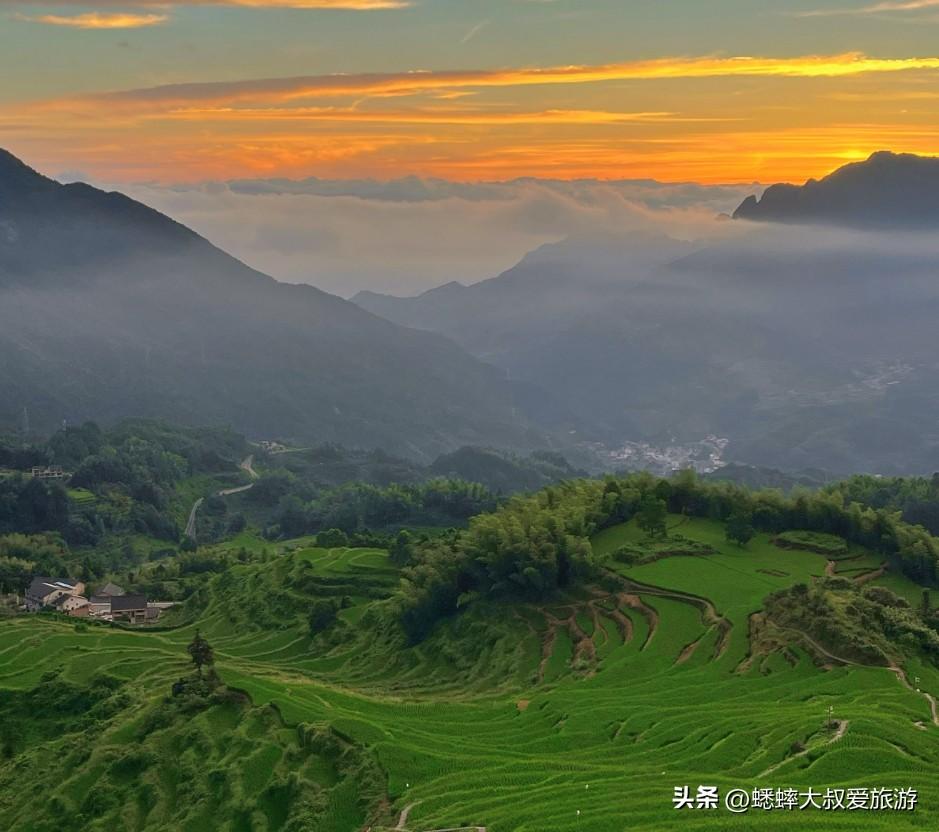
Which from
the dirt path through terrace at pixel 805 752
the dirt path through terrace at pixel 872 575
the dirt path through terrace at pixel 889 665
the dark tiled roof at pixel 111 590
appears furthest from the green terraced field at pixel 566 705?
the dark tiled roof at pixel 111 590

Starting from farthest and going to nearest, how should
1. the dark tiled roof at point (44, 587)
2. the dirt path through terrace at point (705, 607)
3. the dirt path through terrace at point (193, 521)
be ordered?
the dirt path through terrace at point (193, 521) < the dark tiled roof at point (44, 587) < the dirt path through terrace at point (705, 607)

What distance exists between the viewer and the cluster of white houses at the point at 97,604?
73.6 metres

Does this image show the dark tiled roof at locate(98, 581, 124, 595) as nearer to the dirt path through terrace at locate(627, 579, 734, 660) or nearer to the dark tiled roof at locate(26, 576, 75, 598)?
the dark tiled roof at locate(26, 576, 75, 598)

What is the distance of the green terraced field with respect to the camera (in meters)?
28.1

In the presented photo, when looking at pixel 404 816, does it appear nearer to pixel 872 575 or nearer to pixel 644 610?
pixel 644 610

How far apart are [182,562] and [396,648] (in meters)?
40.3

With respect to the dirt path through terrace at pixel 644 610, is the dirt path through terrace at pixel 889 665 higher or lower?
higher

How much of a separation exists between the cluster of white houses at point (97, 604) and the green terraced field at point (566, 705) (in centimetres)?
1048

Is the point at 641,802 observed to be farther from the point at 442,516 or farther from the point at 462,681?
the point at 442,516

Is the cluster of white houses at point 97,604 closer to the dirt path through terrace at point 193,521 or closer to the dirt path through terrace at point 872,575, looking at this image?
the dirt path through terrace at point 193,521

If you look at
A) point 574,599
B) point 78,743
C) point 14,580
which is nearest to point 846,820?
point 78,743

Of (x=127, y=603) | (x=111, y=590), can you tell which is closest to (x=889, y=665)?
(x=127, y=603)

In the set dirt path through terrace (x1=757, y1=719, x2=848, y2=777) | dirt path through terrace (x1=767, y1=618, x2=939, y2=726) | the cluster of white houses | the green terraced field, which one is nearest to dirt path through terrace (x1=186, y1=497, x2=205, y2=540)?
the cluster of white houses

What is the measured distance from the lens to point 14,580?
8444 centimetres
